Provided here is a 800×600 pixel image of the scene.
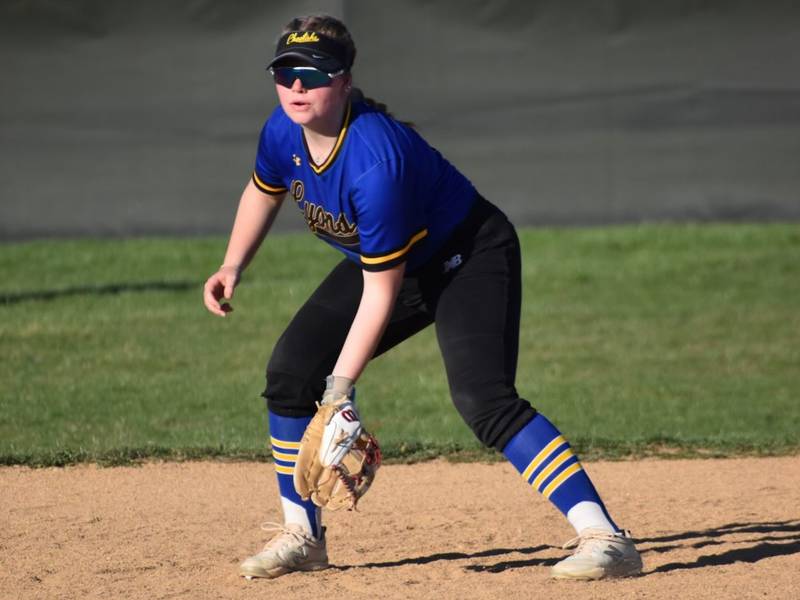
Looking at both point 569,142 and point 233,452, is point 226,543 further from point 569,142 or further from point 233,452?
point 569,142

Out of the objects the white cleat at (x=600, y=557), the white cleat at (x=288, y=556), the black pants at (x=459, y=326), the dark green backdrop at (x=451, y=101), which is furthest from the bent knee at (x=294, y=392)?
the dark green backdrop at (x=451, y=101)

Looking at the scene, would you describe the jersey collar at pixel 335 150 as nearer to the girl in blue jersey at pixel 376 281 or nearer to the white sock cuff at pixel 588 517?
the girl in blue jersey at pixel 376 281

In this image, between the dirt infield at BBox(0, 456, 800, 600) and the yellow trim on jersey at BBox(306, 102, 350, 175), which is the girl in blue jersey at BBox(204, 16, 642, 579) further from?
the dirt infield at BBox(0, 456, 800, 600)

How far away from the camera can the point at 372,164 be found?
374cm

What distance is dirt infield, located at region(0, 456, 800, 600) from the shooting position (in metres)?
4.07

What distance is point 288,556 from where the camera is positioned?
4199 mm

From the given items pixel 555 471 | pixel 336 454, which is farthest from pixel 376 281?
pixel 555 471

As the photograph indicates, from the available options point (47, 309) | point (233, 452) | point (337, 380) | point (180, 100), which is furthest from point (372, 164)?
point (180, 100)

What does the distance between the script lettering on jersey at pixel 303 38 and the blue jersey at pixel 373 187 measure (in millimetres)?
232

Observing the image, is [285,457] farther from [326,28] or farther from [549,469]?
[326,28]

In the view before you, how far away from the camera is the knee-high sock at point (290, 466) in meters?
4.20

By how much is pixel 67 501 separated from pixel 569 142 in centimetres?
643

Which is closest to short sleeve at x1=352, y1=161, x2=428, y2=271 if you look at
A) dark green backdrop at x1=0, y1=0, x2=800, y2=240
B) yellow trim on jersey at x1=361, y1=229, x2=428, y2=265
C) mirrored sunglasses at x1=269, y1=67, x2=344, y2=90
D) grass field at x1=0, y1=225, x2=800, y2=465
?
yellow trim on jersey at x1=361, y1=229, x2=428, y2=265

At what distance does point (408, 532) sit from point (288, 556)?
748 millimetres
